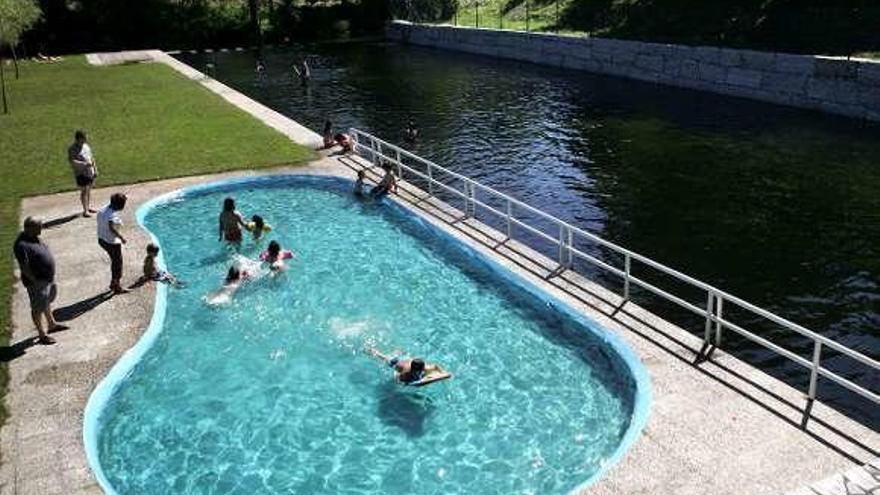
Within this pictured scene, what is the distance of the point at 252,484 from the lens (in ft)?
36.5

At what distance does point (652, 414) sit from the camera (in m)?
11.3

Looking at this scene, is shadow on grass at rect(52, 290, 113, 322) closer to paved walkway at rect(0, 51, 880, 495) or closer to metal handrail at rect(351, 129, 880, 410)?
paved walkway at rect(0, 51, 880, 495)

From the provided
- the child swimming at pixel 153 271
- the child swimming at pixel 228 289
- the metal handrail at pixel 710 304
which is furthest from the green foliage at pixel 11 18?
the child swimming at pixel 228 289

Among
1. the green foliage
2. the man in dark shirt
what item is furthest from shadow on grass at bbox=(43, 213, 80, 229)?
the green foliage

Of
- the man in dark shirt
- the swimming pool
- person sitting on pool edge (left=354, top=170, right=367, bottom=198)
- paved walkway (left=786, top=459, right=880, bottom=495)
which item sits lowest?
the swimming pool

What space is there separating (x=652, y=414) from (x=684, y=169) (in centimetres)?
1860

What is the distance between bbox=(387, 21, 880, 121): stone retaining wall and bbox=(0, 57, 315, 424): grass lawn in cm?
2376

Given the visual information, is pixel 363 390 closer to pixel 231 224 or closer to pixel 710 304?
pixel 710 304

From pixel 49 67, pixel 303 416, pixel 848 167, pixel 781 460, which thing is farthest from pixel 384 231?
pixel 49 67

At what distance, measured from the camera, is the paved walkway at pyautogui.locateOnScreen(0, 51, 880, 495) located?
393 inches

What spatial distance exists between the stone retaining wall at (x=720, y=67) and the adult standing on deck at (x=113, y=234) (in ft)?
103

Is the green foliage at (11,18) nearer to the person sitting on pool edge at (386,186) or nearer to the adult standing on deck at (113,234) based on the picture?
the person sitting on pool edge at (386,186)

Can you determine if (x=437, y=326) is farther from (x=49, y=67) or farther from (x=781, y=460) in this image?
(x=49, y=67)

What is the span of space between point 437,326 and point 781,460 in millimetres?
7299
